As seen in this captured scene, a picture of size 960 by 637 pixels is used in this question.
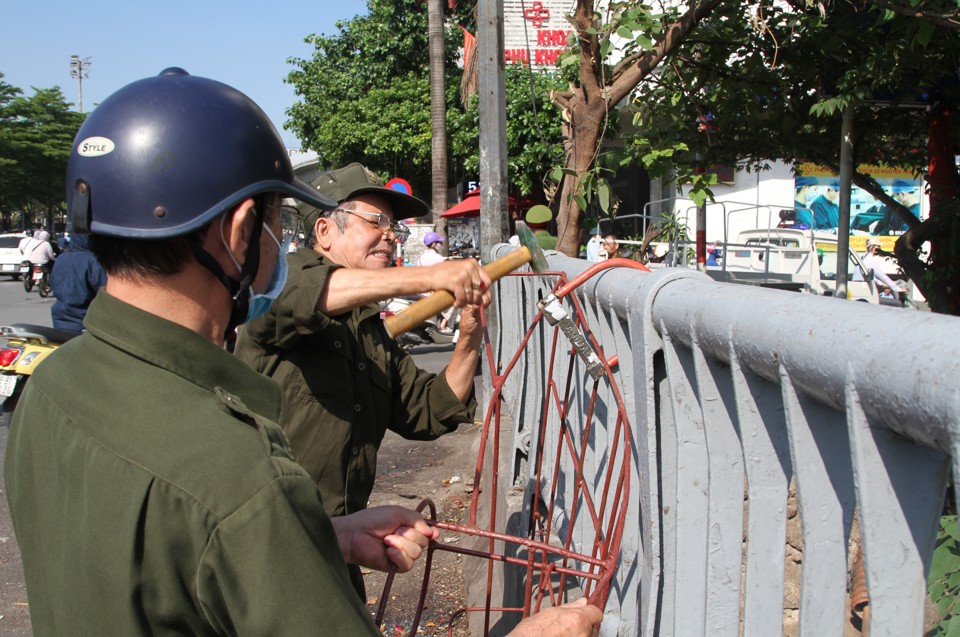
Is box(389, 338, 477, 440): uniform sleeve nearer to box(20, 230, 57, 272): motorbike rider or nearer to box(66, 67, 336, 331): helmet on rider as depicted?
box(66, 67, 336, 331): helmet on rider

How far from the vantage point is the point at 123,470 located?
118 cm

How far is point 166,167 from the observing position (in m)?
1.46

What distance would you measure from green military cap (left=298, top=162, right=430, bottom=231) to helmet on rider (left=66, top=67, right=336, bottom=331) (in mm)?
1580

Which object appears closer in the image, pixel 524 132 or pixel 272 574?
pixel 272 574

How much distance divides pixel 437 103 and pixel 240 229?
19.5 metres

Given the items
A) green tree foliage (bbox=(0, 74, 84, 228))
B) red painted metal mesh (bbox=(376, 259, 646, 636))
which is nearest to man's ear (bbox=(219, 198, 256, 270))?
red painted metal mesh (bbox=(376, 259, 646, 636))

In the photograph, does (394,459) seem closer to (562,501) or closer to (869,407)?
(562,501)

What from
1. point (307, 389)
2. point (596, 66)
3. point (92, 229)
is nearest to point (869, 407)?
point (92, 229)

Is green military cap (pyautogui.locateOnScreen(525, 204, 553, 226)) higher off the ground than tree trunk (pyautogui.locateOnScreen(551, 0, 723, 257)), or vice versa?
tree trunk (pyautogui.locateOnScreen(551, 0, 723, 257))

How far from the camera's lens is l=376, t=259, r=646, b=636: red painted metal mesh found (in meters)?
2.17

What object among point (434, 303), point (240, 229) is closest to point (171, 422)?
point (240, 229)

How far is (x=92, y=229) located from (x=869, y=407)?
3.87 ft

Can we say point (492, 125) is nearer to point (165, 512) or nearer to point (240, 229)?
point (240, 229)

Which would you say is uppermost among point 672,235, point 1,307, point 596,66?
point 596,66
